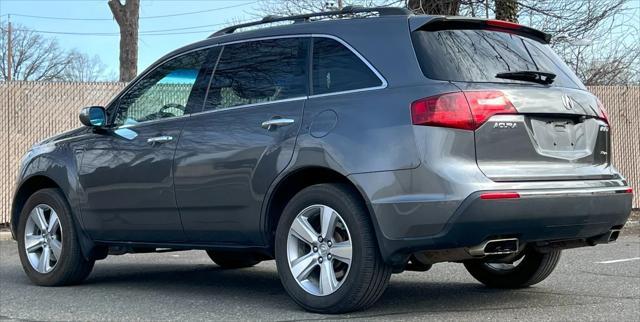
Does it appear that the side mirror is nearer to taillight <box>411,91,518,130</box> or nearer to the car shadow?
the car shadow

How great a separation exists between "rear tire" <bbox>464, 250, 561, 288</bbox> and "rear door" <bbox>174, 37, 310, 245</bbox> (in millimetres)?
1738

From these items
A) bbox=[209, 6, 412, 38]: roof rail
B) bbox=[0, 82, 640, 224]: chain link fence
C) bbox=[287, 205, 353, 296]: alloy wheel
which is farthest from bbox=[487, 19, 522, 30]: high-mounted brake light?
bbox=[0, 82, 640, 224]: chain link fence

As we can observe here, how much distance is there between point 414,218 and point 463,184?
34 centimetres

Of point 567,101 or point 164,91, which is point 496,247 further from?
Answer: point 164,91

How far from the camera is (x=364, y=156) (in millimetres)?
4973

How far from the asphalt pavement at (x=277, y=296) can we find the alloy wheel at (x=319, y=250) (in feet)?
0.69

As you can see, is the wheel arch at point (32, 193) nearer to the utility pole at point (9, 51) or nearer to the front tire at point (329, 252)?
the front tire at point (329, 252)

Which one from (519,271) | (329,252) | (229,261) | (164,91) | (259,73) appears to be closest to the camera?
(329,252)

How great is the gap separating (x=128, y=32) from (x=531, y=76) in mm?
13358

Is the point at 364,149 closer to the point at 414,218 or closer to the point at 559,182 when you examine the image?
the point at 414,218

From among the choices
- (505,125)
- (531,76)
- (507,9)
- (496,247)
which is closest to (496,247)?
(496,247)

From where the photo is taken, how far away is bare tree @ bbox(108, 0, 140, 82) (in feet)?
56.3

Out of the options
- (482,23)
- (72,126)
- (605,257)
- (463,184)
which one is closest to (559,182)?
(463,184)

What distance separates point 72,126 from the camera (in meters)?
12.5
